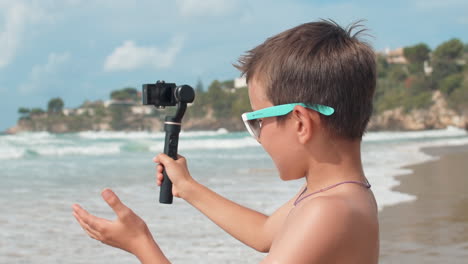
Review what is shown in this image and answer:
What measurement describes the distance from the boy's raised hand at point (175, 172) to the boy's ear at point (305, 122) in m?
0.39

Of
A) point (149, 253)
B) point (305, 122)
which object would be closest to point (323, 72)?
point (305, 122)

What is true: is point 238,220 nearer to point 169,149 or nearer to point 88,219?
point 169,149

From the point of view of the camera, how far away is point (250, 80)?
4.75ft

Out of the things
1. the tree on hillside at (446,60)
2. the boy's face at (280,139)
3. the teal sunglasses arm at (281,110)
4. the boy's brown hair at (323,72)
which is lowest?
the boy's face at (280,139)

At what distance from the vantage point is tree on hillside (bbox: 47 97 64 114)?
427ft

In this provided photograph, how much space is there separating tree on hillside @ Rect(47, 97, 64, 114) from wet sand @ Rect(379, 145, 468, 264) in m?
128

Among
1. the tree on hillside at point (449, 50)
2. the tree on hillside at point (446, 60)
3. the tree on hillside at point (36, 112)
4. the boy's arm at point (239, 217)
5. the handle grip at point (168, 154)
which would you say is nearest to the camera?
the handle grip at point (168, 154)

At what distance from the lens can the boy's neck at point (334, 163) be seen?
140 cm

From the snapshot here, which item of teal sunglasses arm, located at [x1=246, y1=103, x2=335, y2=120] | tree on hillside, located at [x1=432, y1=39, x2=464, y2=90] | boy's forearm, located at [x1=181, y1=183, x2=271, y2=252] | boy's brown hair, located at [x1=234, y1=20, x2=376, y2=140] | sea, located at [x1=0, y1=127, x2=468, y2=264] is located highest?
tree on hillside, located at [x1=432, y1=39, x2=464, y2=90]

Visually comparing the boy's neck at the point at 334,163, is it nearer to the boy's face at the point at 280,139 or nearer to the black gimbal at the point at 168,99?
the boy's face at the point at 280,139

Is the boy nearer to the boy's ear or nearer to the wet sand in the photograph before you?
the boy's ear

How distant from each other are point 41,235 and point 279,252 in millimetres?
4290

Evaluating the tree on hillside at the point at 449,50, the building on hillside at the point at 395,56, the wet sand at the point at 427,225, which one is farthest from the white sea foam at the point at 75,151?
the building on hillside at the point at 395,56

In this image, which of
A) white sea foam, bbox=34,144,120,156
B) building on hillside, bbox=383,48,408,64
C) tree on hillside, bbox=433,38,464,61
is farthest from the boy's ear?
building on hillside, bbox=383,48,408,64
